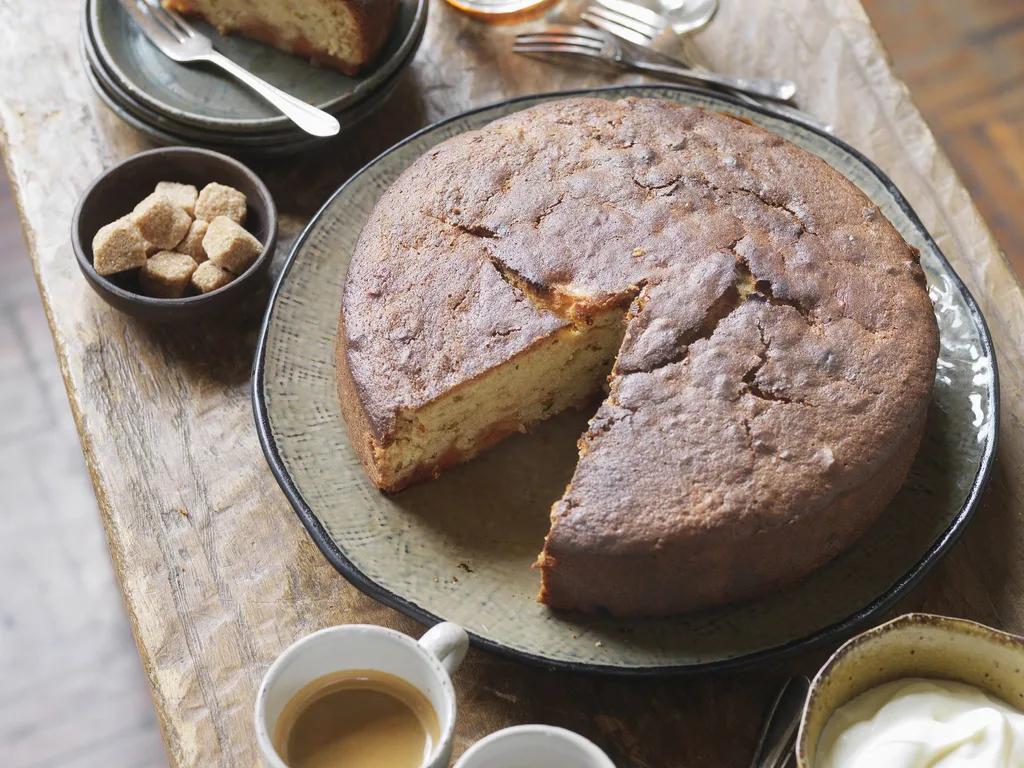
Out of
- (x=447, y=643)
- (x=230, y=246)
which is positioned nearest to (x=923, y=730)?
(x=447, y=643)

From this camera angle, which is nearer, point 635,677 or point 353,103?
point 635,677

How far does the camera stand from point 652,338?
7.21 ft

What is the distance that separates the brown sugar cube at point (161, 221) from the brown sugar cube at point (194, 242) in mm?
14

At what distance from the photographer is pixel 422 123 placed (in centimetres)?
312

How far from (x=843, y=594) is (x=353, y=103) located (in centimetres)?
183

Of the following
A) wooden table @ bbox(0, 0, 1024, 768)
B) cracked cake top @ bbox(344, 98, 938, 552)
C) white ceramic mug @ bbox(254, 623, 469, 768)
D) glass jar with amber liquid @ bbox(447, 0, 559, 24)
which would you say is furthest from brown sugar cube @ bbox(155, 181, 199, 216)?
white ceramic mug @ bbox(254, 623, 469, 768)

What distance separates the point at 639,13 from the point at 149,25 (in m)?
1.48

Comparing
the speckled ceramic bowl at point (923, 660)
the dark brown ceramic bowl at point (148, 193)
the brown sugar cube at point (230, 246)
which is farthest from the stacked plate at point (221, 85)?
the speckled ceramic bowl at point (923, 660)

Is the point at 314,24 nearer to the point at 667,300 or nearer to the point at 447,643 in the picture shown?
the point at 667,300

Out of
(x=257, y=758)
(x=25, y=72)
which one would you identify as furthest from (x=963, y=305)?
(x=25, y=72)

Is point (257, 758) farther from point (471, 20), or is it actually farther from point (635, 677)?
point (471, 20)

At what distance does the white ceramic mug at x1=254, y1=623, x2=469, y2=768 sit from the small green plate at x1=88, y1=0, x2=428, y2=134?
62.1 inches

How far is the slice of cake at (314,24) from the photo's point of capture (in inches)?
114

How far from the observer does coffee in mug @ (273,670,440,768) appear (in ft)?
5.82
